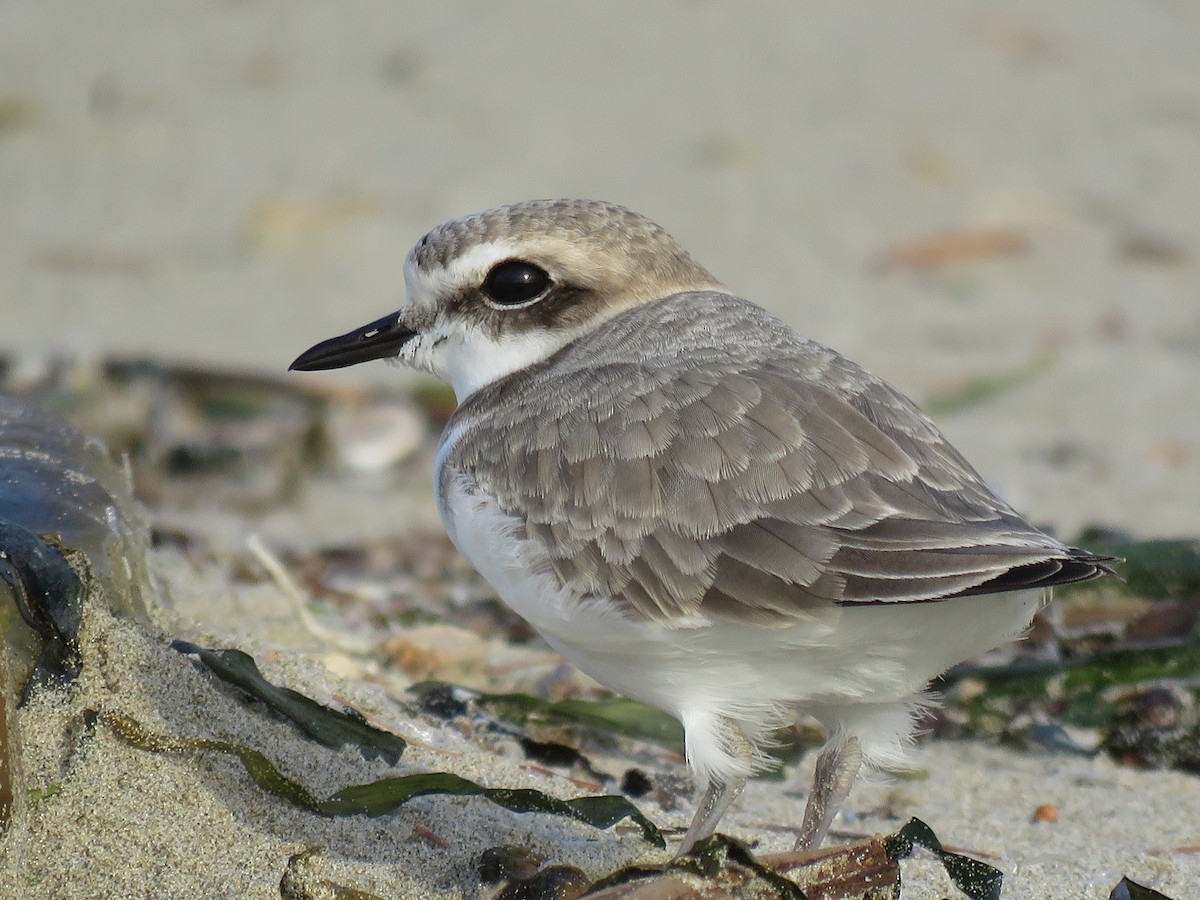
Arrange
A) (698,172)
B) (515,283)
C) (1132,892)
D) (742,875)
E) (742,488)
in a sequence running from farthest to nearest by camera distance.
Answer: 1. (698,172)
2. (515,283)
3. (742,488)
4. (1132,892)
5. (742,875)

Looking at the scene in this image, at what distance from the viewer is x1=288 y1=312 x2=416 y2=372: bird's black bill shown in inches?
163

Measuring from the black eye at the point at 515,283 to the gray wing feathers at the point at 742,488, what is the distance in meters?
0.37

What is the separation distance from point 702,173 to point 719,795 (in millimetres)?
6968

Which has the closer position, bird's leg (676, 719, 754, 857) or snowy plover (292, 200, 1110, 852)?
snowy plover (292, 200, 1110, 852)

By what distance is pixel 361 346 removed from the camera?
164 inches

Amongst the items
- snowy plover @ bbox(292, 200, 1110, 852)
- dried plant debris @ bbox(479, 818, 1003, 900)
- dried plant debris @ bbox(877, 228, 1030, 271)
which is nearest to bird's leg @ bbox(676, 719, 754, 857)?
snowy plover @ bbox(292, 200, 1110, 852)

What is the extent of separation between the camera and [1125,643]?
4648mm

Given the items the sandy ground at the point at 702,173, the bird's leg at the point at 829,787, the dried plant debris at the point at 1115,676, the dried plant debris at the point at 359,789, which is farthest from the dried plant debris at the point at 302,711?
the sandy ground at the point at 702,173

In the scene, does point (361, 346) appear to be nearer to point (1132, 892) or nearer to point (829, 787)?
point (829, 787)

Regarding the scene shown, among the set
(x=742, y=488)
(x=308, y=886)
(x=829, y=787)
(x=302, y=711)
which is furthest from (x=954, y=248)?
(x=308, y=886)

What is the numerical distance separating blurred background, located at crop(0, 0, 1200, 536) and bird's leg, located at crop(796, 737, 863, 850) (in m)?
3.38

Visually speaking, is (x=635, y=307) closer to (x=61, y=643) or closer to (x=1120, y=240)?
(x=61, y=643)

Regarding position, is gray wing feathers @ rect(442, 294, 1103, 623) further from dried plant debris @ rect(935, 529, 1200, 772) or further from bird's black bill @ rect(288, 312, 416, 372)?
dried plant debris @ rect(935, 529, 1200, 772)

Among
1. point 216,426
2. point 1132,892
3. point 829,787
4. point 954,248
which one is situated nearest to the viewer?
point 1132,892
